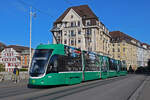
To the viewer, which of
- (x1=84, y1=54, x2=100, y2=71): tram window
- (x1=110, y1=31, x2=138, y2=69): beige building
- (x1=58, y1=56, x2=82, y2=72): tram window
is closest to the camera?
(x1=58, y1=56, x2=82, y2=72): tram window

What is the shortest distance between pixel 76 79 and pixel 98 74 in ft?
25.0

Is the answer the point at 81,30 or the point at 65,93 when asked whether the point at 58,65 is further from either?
the point at 81,30

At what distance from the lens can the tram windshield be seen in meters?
15.1

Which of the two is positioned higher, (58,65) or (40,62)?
(40,62)

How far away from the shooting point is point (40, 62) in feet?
50.2

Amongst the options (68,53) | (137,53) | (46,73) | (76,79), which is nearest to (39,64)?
(46,73)

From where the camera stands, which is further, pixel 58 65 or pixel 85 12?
pixel 85 12

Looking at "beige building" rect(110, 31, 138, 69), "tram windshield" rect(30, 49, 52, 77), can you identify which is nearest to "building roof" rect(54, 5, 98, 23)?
"beige building" rect(110, 31, 138, 69)

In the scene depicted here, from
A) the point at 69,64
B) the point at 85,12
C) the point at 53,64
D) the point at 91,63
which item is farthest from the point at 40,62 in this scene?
the point at 85,12

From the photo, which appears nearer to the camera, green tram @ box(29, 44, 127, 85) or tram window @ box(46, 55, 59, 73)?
green tram @ box(29, 44, 127, 85)

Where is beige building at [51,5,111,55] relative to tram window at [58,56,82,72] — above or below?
above

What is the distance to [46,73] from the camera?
15008mm

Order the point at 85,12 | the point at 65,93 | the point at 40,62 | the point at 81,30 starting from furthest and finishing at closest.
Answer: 1. the point at 85,12
2. the point at 81,30
3. the point at 40,62
4. the point at 65,93

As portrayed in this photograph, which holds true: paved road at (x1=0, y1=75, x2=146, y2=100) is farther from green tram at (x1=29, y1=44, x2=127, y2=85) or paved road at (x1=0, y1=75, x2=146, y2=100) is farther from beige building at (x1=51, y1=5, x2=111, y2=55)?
beige building at (x1=51, y1=5, x2=111, y2=55)
